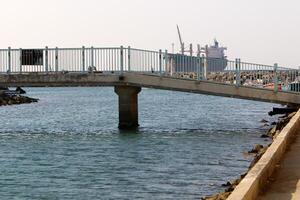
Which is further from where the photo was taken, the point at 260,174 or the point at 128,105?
the point at 128,105

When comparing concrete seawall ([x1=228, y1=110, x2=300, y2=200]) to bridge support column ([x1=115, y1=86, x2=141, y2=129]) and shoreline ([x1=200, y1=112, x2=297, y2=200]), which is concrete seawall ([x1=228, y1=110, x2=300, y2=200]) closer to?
shoreline ([x1=200, y1=112, x2=297, y2=200])

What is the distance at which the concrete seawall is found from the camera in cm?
937

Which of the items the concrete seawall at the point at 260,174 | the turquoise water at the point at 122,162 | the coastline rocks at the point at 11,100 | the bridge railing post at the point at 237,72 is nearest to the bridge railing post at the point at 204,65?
the bridge railing post at the point at 237,72

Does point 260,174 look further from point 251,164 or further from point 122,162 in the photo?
point 122,162

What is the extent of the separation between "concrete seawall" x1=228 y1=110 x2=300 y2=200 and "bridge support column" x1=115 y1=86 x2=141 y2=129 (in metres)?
19.5

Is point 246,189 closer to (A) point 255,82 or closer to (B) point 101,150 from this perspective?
(B) point 101,150

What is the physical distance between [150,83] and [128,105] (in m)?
3.32

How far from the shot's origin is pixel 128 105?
116ft

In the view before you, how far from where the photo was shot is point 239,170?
2081cm

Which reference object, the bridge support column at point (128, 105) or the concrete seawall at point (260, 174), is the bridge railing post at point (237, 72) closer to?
the bridge support column at point (128, 105)

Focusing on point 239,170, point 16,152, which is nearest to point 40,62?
point 16,152

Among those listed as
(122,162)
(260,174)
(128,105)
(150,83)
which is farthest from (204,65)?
(260,174)

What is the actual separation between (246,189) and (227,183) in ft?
27.5

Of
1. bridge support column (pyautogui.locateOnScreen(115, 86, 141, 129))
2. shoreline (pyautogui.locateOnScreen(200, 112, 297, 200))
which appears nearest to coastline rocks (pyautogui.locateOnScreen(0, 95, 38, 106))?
bridge support column (pyautogui.locateOnScreen(115, 86, 141, 129))
